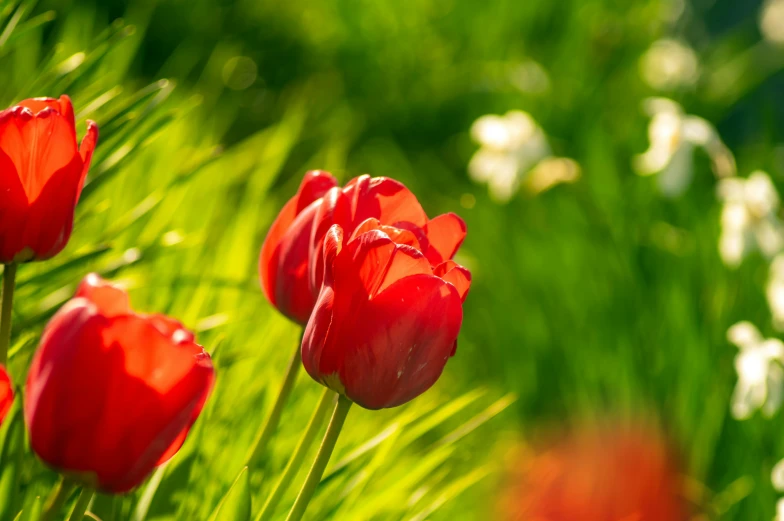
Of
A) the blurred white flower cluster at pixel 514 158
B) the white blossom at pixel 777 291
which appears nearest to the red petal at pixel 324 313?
the white blossom at pixel 777 291

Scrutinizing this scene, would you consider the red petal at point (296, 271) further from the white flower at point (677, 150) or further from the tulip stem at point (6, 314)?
the white flower at point (677, 150)

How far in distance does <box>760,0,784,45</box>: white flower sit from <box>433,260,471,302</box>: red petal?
127 inches

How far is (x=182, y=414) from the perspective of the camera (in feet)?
1.39

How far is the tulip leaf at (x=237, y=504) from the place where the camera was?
54 centimetres

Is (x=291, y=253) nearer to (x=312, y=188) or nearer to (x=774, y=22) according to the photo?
(x=312, y=188)

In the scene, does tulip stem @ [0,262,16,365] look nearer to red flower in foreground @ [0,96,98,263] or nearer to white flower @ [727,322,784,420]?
red flower in foreground @ [0,96,98,263]

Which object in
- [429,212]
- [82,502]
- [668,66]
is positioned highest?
[82,502]

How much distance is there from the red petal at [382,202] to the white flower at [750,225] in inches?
42.8

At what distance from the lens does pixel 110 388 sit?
419 millimetres

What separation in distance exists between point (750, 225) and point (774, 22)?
224 centimetres

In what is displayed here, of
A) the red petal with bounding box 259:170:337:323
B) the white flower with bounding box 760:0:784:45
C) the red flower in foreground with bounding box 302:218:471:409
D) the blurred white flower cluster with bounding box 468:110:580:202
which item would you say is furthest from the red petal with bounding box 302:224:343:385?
the white flower with bounding box 760:0:784:45

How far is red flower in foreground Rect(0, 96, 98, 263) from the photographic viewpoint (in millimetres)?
522

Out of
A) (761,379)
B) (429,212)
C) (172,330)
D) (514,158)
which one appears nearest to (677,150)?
(514,158)

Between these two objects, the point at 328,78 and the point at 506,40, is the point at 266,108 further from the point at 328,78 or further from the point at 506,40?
the point at 506,40
